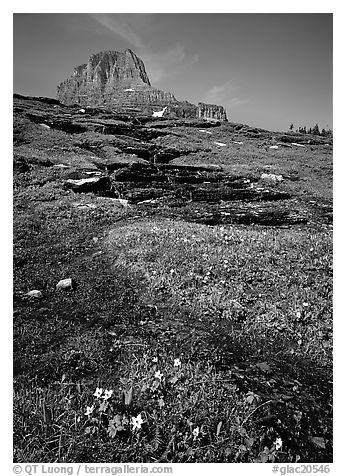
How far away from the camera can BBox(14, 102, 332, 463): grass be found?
15.1 ft

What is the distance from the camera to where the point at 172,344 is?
22.2 ft

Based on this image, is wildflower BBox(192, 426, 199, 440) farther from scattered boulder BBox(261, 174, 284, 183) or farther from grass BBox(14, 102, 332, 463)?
scattered boulder BBox(261, 174, 284, 183)

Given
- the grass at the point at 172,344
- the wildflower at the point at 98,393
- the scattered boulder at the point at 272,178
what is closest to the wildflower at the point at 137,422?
the grass at the point at 172,344

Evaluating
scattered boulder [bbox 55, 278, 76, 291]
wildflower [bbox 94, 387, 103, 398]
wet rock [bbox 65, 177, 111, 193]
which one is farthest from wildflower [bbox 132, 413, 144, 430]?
wet rock [bbox 65, 177, 111, 193]

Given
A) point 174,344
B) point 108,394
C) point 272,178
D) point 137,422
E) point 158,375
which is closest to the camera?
point 137,422

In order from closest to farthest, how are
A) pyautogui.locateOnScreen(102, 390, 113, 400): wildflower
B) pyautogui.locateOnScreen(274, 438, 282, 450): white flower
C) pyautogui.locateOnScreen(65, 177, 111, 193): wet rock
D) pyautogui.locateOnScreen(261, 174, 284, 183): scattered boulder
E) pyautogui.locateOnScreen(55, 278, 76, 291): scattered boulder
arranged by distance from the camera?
pyautogui.locateOnScreen(274, 438, 282, 450): white flower < pyautogui.locateOnScreen(102, 390, 113, 400): wildflower < pyautogui.locateOnScreen(55, 278, 76, 291): scattered boulder < pyautogui.locateOnScreen(65, 177, 111, 193): wet rock < pyautogui.locateOnScreen(261, 174, 284, 183): scattered boulder

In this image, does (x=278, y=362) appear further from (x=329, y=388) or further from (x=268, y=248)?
(x=268, y=248)

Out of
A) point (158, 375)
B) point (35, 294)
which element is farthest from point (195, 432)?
point (35, 294)

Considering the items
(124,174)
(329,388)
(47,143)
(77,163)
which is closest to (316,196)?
(124,174)

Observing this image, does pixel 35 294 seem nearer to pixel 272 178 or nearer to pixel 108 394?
pixel 108 394

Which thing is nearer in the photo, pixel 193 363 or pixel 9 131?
pixel 193 363

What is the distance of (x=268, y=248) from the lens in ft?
35.8

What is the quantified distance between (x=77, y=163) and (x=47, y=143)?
27.8ft

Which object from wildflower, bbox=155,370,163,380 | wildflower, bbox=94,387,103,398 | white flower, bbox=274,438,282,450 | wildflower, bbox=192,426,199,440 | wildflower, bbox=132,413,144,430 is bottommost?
white flower, bbox=274,438,282,450
